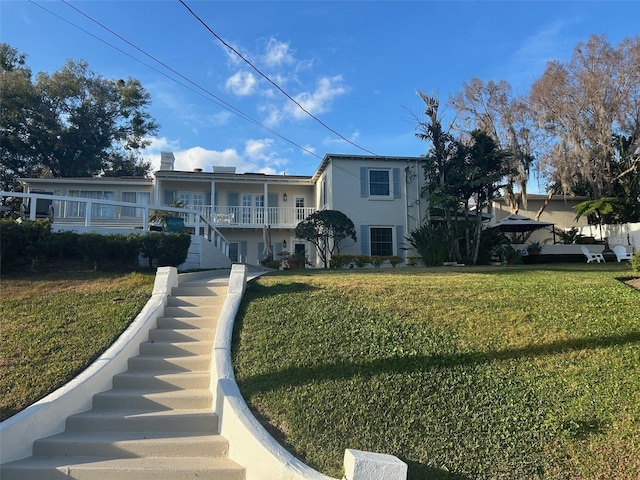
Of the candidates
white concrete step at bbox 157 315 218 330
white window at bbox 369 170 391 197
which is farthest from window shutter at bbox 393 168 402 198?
white concrete step at bbox 157 315 218 330

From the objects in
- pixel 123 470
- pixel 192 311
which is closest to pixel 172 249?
pixel 192 311

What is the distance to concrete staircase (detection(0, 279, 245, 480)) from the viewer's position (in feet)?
12.7

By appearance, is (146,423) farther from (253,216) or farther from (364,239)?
(253,216)

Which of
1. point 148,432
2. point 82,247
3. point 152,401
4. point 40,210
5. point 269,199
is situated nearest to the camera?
point 148,432

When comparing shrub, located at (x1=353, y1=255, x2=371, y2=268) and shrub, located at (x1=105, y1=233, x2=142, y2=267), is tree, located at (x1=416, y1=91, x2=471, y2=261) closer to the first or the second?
shrub, located at (x1=353, y1=255, x2=371, y2=268)

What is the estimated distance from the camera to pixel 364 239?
18484mm

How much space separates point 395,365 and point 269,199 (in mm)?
18006

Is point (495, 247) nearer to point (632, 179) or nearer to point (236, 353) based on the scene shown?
point (632, 179)

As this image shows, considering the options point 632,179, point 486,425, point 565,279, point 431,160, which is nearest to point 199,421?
point 486,425

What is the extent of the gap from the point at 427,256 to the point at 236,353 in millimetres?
11235

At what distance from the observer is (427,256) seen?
610 inches

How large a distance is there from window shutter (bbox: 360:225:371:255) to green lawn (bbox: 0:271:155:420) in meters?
11.1

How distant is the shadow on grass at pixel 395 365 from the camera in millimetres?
4730

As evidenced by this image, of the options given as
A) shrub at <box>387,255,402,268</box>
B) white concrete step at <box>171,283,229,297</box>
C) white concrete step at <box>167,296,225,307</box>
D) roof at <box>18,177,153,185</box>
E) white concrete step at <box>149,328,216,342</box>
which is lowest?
white concrete step at <box>149,328,216,342</box>
